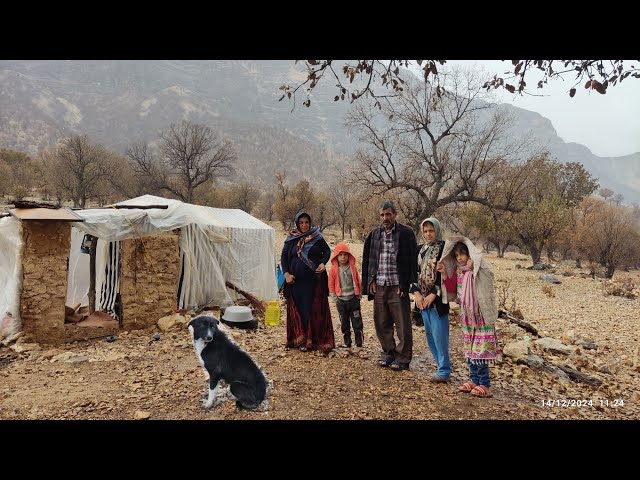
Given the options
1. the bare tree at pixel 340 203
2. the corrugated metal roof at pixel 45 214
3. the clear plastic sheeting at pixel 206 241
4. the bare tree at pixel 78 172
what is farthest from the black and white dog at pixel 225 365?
the bare tree at pixel 340 203

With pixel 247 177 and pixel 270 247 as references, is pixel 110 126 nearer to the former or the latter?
pixel 247 177

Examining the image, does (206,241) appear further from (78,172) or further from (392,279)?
(78,172)

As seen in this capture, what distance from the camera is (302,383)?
10.3 feet

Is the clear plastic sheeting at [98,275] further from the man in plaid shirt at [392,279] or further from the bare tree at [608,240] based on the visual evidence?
the bare tree at [608,240]

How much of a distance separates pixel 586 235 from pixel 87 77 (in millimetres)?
133210

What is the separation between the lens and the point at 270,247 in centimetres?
781

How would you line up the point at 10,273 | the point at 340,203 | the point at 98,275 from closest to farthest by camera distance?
the point at 10,273 < the point at 98,275 < the point at 340,203

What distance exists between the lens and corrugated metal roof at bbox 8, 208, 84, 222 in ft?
13.8

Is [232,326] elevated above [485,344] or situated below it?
below

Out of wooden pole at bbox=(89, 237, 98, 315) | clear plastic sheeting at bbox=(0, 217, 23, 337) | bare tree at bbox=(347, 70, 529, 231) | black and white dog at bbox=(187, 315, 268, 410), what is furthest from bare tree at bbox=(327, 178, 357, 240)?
black and white dog at bbox=(187, 315, 268, 410)

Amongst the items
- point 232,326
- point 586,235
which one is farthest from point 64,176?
point 586,235

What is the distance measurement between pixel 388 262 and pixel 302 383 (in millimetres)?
1473

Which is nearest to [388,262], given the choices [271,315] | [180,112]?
[271,315]
